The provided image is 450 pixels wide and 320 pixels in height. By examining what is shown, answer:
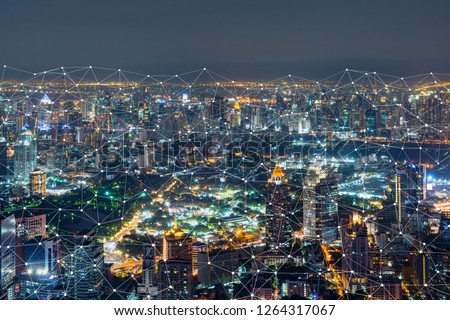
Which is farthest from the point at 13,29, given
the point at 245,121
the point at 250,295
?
the point at 250,295

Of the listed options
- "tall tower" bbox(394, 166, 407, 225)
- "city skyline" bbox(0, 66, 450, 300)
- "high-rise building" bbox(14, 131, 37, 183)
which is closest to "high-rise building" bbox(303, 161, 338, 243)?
"city skyline" bbox(0, 66, 450, 300)

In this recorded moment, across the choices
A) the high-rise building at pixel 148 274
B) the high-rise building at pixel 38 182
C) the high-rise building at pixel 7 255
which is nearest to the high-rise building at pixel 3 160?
the high-rise building at pixel 38 182

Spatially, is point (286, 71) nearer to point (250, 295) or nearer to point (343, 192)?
point (343, 192)

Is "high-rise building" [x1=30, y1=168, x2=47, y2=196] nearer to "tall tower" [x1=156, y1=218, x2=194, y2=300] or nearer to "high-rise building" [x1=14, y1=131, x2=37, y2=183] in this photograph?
"high-rise building" [x1=14, y1=131, x2=37, y2=183]

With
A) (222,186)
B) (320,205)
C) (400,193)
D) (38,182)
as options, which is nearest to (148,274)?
(222,186)

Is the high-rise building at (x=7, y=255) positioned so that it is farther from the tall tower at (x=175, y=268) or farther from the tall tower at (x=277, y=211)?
the tall tower at (x=277, y=211)

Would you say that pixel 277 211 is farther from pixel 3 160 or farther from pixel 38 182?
pixel 3 160
